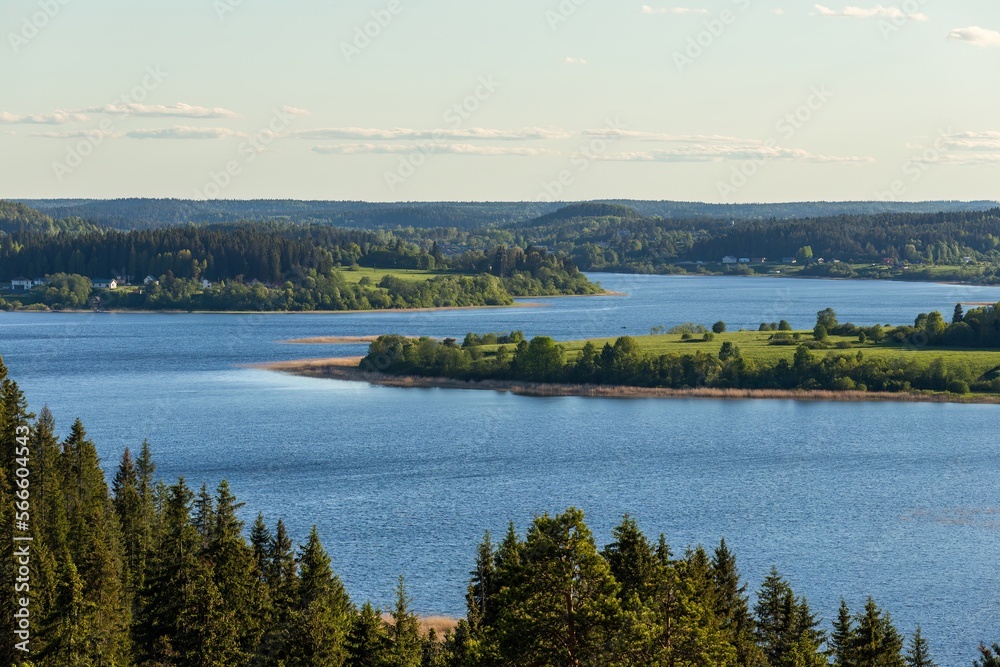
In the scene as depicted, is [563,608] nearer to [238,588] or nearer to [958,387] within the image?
[238,588]

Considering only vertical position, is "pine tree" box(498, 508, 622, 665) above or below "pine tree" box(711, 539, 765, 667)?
above

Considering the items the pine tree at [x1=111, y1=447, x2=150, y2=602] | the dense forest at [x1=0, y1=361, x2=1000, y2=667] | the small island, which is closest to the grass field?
the small island

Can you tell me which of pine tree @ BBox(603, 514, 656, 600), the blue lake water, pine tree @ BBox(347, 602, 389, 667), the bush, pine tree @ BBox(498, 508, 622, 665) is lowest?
the blue lake water

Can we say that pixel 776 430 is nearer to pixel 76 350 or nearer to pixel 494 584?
pixel 494 584

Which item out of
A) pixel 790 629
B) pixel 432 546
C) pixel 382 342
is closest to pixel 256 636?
pixel 790 629

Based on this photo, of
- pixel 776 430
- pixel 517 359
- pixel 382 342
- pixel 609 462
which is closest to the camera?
pixel 609 462

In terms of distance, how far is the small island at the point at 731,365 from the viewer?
108 meters

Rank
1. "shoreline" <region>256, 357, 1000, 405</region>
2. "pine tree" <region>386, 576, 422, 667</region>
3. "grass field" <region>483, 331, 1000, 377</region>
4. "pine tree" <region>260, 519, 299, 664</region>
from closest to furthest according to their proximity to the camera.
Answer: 1. "pine tree" <region>386, 576, 422, 667</region>
2. "pine tree" <region>260, 519, 299, 664</region>
3. "shoreline" <region>256, 357, 1000, 405</region>
4. "grass field" <region>483, 331, 1000, 377</region>

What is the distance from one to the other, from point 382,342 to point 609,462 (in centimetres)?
4785

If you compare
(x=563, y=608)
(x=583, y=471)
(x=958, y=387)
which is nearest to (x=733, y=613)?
(x=563, y=608)

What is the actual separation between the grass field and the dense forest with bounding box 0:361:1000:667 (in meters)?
70.8

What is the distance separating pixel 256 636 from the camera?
118ft

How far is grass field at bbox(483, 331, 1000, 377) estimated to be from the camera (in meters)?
111

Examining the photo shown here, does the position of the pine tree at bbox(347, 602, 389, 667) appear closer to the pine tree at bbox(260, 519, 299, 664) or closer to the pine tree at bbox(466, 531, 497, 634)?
the pine tree at bbox(260, 519, 299, 664)
